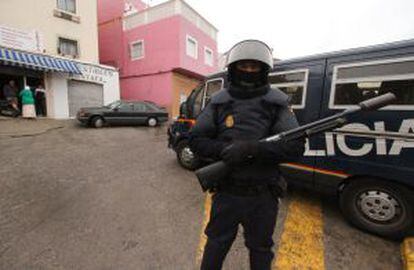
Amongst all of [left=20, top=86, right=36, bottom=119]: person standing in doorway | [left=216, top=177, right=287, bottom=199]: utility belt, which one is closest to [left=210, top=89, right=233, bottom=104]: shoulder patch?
[left=216, top=177, right=287, bottom=199]: utility belt

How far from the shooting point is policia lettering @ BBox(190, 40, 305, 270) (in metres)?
1.69

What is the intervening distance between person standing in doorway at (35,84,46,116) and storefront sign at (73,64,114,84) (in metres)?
1.75

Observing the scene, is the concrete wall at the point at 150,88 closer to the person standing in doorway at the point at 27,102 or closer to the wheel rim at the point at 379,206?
the person standing in doorway at the point at 27,102

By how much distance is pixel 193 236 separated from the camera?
2932 mm

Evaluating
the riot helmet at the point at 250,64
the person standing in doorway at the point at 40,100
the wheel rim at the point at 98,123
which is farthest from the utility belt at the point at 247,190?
the person standing in doorway at the point at 40,100

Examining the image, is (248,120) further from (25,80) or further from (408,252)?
(25,80)

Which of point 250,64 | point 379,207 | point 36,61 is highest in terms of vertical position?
point 36,61

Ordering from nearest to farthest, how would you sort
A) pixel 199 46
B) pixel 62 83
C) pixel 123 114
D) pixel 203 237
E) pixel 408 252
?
pixel 408 252 → pixel 203 237 → pixel 123 114 → pixel 62 83 → pixel 199 46

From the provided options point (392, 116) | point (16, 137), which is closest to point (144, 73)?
point (16, 137)

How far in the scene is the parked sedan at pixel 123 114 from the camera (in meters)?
10.9

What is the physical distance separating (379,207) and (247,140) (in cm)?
255

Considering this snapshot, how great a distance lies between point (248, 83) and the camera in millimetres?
1763

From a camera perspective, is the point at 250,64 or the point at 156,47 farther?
the point at 156,47

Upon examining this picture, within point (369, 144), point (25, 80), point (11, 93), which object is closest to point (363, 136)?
point (369, 144)
